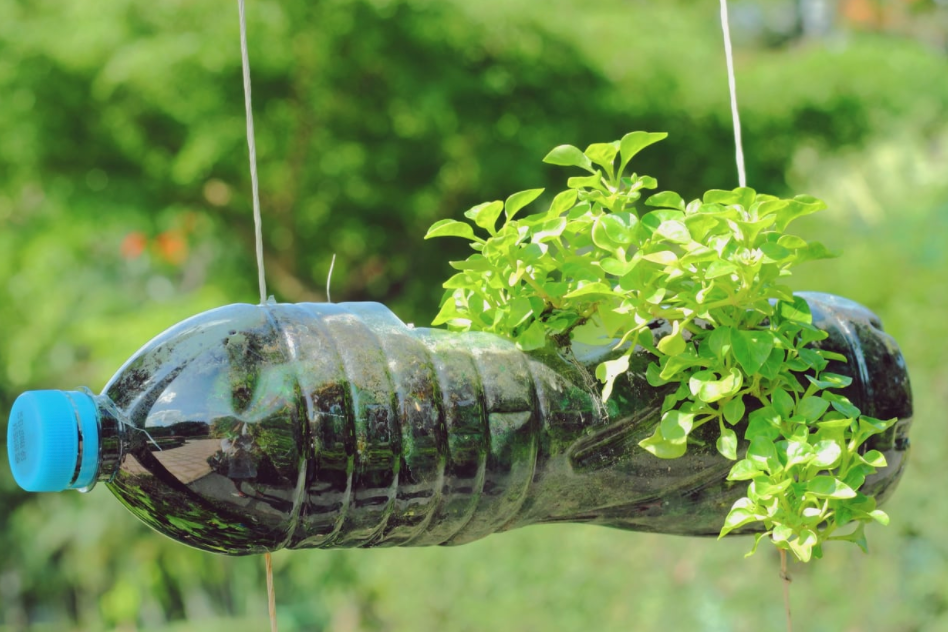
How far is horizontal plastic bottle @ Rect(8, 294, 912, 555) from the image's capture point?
0.59m

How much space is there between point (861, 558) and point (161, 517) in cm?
265

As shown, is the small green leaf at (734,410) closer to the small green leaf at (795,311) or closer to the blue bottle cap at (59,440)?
the small green leaf at (795,311)

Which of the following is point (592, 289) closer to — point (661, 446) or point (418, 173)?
point (661, 446)

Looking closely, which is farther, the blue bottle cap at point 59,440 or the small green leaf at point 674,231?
the small green leaf at point 674,231

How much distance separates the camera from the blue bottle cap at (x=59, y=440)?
0.58m

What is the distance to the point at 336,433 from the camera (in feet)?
1.99

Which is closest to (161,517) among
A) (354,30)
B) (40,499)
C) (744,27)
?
(354,30)

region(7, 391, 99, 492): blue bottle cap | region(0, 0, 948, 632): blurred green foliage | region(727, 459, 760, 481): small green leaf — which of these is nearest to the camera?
region(7, 391, 99, 492): blue bottle cap

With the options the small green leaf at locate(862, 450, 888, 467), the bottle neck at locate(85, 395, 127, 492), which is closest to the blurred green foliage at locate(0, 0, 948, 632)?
the small green leaf at locate(862, 450, 888, 467)

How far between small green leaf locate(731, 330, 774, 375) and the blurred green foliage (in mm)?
2394

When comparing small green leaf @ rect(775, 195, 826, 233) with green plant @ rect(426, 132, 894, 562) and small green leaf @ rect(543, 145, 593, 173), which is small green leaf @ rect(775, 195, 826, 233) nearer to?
green plant @ rect(426, 132, 894, 562)

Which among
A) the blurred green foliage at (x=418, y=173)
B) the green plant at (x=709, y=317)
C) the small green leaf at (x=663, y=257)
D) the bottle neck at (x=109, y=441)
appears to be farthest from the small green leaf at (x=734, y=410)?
the blurred green foliage at (x=418, y=173)

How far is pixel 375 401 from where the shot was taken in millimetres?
619

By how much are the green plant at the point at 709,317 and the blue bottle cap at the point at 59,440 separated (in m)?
0.25
